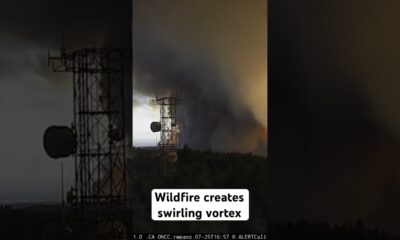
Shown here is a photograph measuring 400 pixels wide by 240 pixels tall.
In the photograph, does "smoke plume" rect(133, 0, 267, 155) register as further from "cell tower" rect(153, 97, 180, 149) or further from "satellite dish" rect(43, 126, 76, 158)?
"satellite dish" rect(43, 126, 76, 158)

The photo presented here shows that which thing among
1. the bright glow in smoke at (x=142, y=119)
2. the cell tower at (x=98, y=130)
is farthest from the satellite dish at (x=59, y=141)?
the bright glow in smoke at (x=142, y=119)

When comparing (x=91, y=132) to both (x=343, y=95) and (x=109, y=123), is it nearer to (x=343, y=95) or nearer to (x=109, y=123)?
(x=109, y=123)

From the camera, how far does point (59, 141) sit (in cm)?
217

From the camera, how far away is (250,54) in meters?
2.17

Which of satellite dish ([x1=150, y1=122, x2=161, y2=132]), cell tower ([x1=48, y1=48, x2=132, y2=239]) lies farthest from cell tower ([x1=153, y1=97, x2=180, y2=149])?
cell tower ([x1=48, y1=48, x2=132, y2=239])

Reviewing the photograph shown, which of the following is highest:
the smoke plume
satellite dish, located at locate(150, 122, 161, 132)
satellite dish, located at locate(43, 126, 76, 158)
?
the smoke plume

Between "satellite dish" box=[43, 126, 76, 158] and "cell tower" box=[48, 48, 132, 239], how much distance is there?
0.08 ft

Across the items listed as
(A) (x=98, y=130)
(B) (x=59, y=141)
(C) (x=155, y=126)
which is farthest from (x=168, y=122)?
(B) (x=59, y=141)

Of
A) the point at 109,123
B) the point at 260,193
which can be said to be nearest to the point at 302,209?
the point at 260,193

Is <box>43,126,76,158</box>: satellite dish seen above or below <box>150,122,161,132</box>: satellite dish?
below

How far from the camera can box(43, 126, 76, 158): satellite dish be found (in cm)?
216

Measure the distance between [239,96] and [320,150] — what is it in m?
0.38

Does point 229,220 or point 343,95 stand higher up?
point 343,95

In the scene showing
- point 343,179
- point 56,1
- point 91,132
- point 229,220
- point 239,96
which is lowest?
point 229,220
